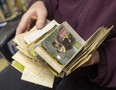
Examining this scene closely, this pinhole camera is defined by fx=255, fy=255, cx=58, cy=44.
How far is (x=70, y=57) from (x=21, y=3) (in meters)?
1.15

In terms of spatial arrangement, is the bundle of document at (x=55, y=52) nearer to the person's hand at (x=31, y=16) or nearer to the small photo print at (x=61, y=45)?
the small photo print at (x=61, y=45)

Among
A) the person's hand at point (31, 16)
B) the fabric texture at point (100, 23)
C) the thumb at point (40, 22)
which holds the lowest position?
the fabric texture at point (100, 23)

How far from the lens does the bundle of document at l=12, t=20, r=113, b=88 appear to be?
70cm

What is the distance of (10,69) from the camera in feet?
3.37

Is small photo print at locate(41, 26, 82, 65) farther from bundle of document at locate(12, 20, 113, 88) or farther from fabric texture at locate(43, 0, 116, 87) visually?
fabric texture at locate(43, 0, 116, 87)

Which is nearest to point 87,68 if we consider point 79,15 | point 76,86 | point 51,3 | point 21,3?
point 76,86

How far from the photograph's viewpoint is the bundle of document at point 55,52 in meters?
0.70

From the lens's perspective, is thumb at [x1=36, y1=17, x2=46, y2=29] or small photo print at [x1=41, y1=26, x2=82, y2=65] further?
thumb at [x1=36, y1=17, x2=46, y2=29]

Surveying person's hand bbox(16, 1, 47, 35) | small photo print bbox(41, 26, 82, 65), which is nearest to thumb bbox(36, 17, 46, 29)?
person's hand bbox(16, 1, 47, 35)

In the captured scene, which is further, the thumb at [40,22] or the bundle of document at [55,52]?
the thumb at [40,22]

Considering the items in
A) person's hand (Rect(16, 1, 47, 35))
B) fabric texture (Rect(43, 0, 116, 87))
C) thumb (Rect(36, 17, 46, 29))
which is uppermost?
person's hand (Rect(16, 1, 47, 35))

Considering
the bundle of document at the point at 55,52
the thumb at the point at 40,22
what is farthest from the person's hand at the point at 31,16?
the bundle of document at the point at 55,52

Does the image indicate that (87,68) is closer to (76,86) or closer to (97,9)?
(76,86)

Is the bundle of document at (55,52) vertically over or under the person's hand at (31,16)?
Answer: under
